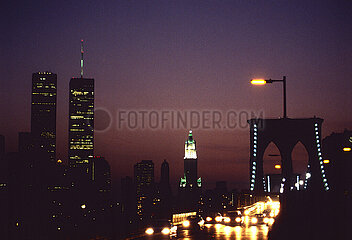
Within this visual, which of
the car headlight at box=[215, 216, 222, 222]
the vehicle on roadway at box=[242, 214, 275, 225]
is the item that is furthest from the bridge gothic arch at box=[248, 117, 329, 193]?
the car headlight at box=[215, 216, 222, 222]

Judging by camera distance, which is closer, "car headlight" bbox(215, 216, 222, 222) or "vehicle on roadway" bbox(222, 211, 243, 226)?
"vehicle on roadway" bbox(222, 211, 243, 226)

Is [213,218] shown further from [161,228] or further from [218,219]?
[161,228]

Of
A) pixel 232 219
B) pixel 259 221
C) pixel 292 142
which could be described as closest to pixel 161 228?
pixel 232 219

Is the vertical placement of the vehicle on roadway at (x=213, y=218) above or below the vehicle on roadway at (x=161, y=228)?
below

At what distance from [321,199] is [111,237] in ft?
40.5

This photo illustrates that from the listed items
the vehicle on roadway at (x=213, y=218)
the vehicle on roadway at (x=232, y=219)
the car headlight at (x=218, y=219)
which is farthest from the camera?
the car headlight at (x=218, y=219)

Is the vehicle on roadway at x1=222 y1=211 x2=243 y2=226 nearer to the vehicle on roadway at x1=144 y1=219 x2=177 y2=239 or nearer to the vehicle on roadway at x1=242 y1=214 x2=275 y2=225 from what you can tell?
the vehicle on roadway at x1=242 y1=214 x2=275 y2=225

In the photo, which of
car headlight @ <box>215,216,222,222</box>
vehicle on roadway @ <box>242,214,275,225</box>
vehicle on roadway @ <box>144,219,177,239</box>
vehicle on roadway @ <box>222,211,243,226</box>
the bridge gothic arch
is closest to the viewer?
vehicle on roadway @ <box>144,219,177,239</box>

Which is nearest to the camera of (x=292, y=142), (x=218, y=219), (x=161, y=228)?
(x=161, y=228)

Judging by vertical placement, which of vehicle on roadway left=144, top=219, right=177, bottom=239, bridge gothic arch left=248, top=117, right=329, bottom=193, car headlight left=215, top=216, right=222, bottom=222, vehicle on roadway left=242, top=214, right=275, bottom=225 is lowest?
vehicle on roadway left=242, top=214, right=275, bottom=225

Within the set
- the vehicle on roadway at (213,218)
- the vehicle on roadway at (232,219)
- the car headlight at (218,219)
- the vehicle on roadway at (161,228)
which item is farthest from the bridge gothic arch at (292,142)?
the vehicle on roadway at (161,228)

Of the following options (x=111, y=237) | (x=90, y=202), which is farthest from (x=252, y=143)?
(x=90, y=202)

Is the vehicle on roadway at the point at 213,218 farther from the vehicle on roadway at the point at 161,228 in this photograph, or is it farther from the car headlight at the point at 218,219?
the vehicle on roadway at the point at 161,228

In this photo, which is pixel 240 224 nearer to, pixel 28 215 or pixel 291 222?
pixel 291 222
